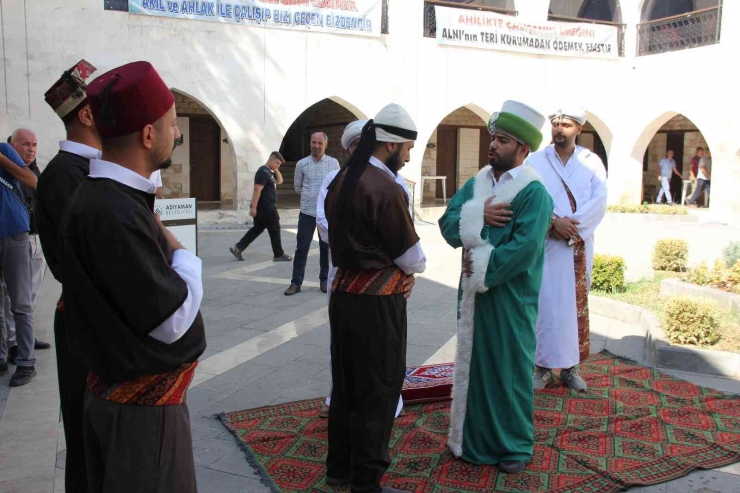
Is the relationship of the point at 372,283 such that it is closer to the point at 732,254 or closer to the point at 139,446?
the point at 139,446

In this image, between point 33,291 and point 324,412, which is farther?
point 33,291

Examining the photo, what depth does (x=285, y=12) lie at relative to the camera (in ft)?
47.2

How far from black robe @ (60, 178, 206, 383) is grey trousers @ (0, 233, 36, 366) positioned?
3135 millimetres

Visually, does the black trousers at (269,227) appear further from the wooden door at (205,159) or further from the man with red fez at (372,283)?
the wooden door at (205,159)

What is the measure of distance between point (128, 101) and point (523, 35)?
16.7 m

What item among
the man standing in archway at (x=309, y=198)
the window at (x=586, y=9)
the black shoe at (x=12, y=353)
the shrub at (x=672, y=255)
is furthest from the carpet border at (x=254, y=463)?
the window at (x=586, y=9)

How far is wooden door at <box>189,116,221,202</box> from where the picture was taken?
683 inches

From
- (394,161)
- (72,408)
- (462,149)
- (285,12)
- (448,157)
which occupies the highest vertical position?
(285,12)

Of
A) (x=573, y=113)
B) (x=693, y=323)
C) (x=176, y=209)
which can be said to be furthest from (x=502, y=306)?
(x=176, y=209)

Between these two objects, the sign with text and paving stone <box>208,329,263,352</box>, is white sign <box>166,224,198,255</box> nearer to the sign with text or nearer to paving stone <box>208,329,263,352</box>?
the sign with text

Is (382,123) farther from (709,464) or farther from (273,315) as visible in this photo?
(273,315)

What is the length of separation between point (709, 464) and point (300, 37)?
517 inches

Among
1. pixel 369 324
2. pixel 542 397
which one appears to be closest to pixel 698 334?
pixel 542 397

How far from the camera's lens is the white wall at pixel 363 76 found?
12.6 metres
